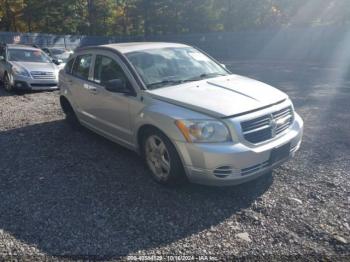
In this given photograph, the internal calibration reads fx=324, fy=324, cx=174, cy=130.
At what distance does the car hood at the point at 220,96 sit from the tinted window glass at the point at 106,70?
75 centimetres

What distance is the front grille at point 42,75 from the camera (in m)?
10.7

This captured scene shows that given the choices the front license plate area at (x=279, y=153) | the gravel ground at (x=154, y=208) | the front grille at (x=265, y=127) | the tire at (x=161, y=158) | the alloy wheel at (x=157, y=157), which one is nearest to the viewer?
the gravel ground at (x=154, y=208)

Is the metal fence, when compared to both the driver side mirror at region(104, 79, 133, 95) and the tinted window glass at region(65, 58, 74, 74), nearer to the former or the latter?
the tinted window glass at region(65, 58, 74, 74)

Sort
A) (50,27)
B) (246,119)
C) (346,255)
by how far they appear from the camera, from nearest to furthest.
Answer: (346,255) → (246,119) → (50,27)

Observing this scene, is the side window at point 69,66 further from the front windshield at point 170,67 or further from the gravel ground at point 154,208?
the front windshield at point 170,67

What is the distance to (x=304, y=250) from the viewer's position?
289 cm

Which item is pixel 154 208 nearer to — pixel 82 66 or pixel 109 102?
pixel 109 102

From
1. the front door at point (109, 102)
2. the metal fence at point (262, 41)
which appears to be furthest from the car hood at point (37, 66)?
the metal fence at point (262, 41)

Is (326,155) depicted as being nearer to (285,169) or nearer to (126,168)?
(285,169)

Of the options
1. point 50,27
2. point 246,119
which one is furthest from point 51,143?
point 50,27

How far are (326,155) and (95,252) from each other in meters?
3.77

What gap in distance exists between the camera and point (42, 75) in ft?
35.8

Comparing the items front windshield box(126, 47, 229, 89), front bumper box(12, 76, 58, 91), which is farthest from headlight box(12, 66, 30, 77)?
front windshield box(126, 47, 229, 89)

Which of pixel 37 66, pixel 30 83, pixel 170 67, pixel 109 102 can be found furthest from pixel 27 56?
pixel 170 67
